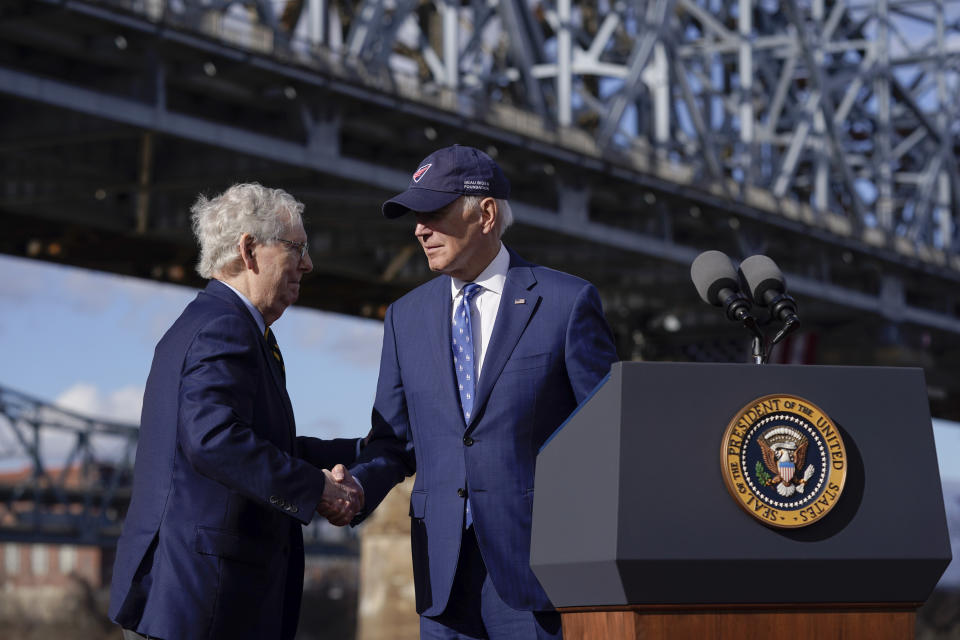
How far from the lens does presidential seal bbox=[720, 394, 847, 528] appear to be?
3.44 meters

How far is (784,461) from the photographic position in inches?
136

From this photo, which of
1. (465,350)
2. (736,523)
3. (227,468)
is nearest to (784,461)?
(736,523)

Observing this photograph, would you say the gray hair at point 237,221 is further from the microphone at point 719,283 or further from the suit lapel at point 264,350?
the microphone at point 719,283

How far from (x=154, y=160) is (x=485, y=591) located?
22.6 m

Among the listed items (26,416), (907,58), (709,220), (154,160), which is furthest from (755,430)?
(26,416)

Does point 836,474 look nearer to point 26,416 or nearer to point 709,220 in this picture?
Answer: point 709,220

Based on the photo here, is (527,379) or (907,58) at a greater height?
(907,58)

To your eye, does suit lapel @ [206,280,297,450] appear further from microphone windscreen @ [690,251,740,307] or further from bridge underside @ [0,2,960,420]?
bridge underside @ [0,2,960,420]

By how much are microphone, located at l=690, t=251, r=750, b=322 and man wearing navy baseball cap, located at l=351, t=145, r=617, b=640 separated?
312 mm

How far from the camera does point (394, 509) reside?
97.8 ft

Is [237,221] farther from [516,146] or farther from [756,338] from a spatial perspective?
[516,146]

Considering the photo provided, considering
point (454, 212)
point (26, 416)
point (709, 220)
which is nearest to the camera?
point (454, 212)

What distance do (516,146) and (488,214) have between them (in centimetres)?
2391

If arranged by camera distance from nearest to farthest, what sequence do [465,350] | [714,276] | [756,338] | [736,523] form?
1. [736,523]
2. [756,338]
3. [714,276]
4. [465,350]
